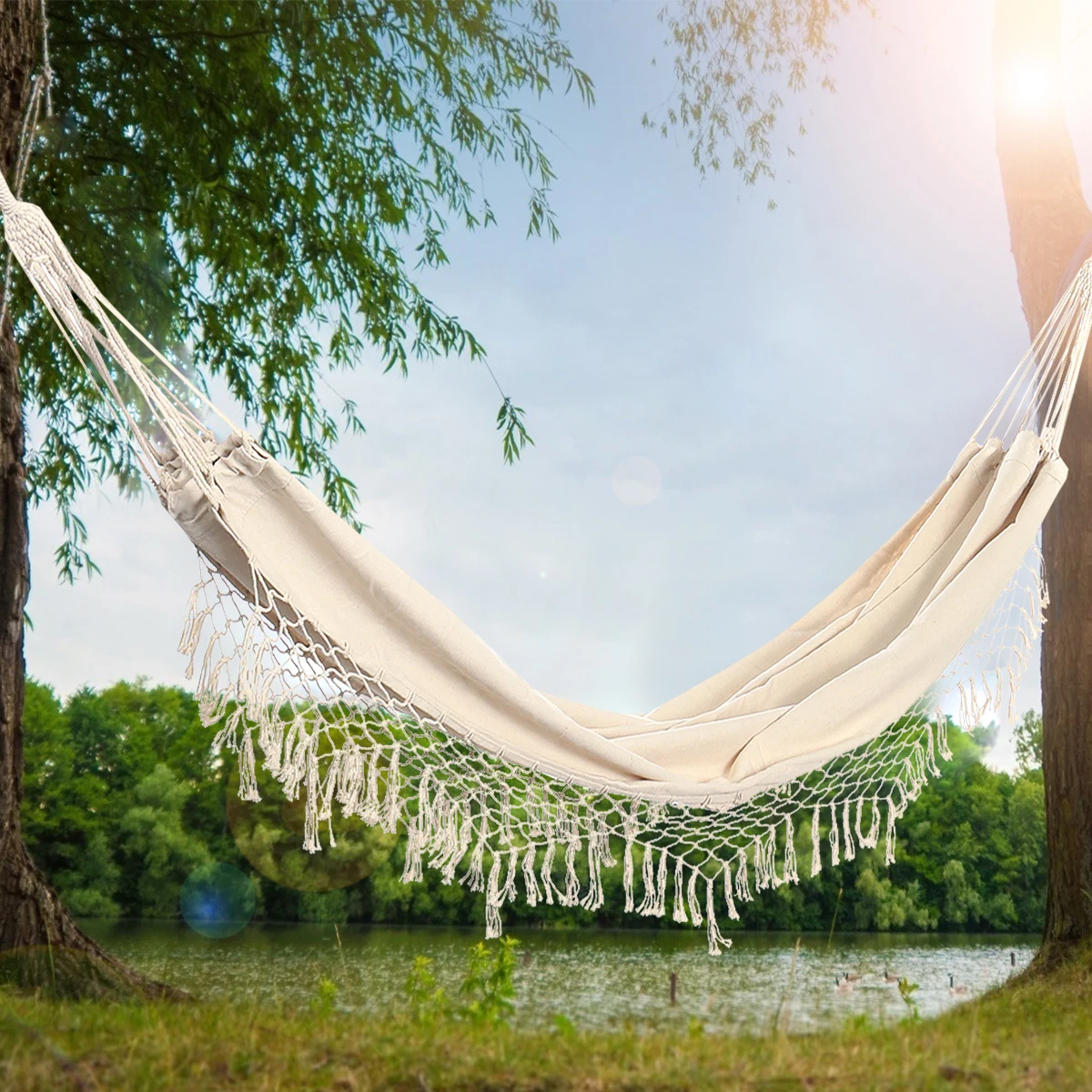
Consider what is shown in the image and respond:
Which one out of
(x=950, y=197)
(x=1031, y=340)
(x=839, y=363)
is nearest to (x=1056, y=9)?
(x=1031, y=340)

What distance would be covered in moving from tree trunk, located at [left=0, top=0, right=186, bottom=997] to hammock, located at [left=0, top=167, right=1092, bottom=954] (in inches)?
10.3

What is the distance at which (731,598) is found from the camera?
1163 centimetres

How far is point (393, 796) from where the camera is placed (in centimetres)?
158

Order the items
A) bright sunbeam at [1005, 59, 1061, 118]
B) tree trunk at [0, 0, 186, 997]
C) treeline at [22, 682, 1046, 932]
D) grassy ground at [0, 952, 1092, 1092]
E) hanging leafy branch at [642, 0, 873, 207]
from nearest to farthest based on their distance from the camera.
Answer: grassy ground at [0, 952, 1092, 1092] → tree trunk at [0, 0, 186, 997] → bright sunbeam at [1005, 59, 1061, 118] → hanging leafy branch at [642, 0, 873, 207] → treeline at [22, 682, 1046, 932]

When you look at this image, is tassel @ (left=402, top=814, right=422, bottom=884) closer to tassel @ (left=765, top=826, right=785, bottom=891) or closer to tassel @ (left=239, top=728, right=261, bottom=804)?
tassel @ (left=239, top=728, right=261, bottom=804)

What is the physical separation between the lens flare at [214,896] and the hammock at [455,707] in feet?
37.6

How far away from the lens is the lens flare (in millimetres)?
11984

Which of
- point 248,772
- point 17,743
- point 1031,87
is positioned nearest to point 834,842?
point 248,772

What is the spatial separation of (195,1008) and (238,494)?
79 cm

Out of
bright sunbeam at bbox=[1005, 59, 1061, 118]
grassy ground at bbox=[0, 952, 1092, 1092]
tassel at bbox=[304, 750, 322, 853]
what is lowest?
grassy ground at bbox=[0, 952, 1092, 1092]

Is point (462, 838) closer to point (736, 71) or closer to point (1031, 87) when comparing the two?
point (1031, 87)

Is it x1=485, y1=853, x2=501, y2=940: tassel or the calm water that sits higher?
x1=485, y1=853, x2=501, y2=940: tassel

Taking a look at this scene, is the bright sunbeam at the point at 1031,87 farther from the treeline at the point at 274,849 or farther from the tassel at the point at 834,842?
the treeline at the point at 274,849

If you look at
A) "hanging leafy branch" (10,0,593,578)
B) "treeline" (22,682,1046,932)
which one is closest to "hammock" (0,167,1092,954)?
"hanging leafy branch" (10,0,593,578)
